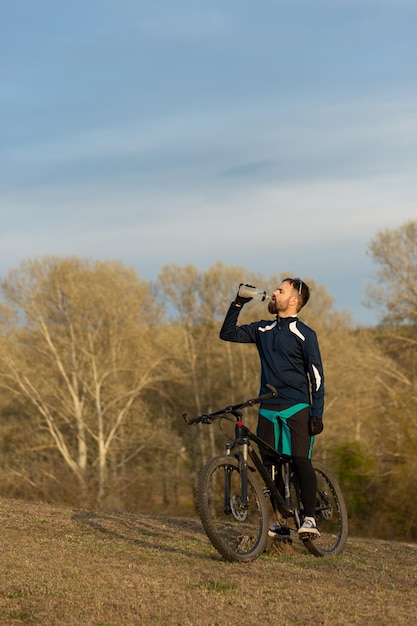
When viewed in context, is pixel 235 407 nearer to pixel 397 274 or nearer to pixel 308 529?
pixel 308 529

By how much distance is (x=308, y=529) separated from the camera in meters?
6.83

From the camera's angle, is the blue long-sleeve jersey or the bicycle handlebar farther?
the blue long-sleeve jersey

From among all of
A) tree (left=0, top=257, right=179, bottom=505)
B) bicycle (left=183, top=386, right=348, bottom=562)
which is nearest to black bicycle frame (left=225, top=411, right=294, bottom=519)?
bicycle (left=183, top=386, right=348, bottom=562)

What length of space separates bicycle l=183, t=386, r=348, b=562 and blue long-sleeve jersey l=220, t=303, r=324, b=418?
265 millimetres

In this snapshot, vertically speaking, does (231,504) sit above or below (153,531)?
above

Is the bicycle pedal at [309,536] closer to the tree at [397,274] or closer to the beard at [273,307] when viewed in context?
the beard at [273,307]

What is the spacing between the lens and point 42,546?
6.99 m

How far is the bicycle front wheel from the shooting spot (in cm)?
629

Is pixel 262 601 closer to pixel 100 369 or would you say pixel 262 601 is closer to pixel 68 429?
pixel 100 369

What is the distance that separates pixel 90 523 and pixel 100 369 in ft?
115

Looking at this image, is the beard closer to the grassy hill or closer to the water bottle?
the water bottle

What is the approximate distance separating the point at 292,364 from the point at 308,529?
1345mm

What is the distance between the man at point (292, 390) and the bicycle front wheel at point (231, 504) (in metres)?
0.38

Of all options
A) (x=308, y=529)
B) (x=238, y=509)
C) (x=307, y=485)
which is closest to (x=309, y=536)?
(x=308, y=529)
